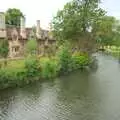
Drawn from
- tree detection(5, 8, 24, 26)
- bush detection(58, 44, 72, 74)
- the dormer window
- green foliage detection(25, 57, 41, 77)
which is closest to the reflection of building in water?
the dormer window

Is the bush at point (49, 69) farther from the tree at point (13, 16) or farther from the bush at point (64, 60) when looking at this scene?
the tree at point (13, 16)

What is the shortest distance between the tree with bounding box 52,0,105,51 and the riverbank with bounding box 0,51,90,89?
351 inches

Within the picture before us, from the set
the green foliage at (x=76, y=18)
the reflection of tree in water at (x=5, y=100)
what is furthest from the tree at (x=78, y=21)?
the reflection of tree in water at (x=5, y=100)

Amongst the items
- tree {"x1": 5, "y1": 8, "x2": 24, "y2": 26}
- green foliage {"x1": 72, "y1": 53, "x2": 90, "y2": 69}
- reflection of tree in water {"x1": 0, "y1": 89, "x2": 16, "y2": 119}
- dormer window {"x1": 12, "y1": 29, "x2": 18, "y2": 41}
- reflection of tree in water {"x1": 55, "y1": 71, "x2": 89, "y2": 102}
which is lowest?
reflection of tree in water {"x1": 55, "y1": 71, "x2": 89, "y2": 102}

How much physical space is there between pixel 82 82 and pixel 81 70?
1467 cm

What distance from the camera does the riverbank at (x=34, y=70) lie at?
4166 cm

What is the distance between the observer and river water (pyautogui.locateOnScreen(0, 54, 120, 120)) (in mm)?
30531

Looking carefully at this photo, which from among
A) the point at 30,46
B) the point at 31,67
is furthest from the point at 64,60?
the point at 31,67

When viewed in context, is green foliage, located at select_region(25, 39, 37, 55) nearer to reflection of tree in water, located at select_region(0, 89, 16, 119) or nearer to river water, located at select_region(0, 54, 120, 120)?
river water, located at select_region(0, 54, 120, 120)

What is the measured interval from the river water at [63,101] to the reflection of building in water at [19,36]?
17.0 meters

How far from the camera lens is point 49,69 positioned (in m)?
51.1

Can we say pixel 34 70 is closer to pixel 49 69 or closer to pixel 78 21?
pixel 49 69

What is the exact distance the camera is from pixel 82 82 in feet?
161

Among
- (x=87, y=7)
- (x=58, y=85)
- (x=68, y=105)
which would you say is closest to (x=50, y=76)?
(x=58, y=85)
